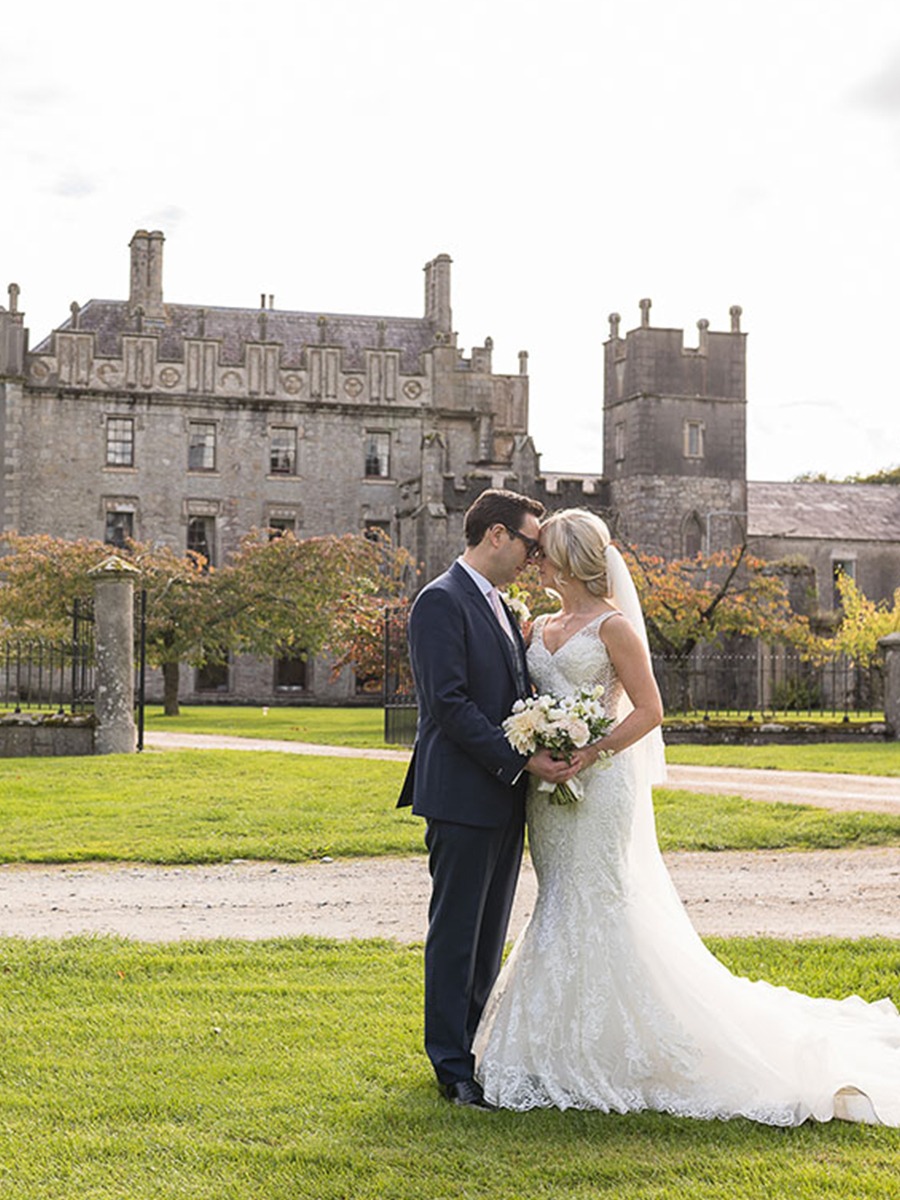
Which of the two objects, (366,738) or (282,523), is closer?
(366,738)

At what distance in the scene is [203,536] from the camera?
41469mm

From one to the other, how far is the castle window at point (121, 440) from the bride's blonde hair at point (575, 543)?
36.7m

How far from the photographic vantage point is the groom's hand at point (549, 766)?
16.6ft

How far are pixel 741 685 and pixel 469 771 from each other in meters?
33.7

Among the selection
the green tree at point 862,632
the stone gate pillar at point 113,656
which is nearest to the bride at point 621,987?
the stone gate pillar at point 113,656

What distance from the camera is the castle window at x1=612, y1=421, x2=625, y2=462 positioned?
40.2 m

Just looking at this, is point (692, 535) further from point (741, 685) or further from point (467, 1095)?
point (467, 1095)

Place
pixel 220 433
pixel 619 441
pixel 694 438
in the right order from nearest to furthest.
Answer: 1. pixel 694 438
2. pixel 619 441
3. pixel 220 433

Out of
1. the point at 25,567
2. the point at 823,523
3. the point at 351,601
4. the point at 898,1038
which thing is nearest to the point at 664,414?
the point at 823,523

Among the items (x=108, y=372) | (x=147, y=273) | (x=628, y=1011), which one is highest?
(x=147, y=273)

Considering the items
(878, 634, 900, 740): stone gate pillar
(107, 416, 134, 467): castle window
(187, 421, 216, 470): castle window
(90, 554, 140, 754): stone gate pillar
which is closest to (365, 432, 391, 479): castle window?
(187, 421, 216, 470): castle window

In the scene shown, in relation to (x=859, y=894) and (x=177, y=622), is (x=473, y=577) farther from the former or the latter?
(x=177, y=622)

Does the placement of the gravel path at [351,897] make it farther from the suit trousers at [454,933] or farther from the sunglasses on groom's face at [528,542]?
the sunglasses on groom's face at [528,542]

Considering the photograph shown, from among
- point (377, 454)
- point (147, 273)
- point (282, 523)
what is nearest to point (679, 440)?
point (377, 454)
